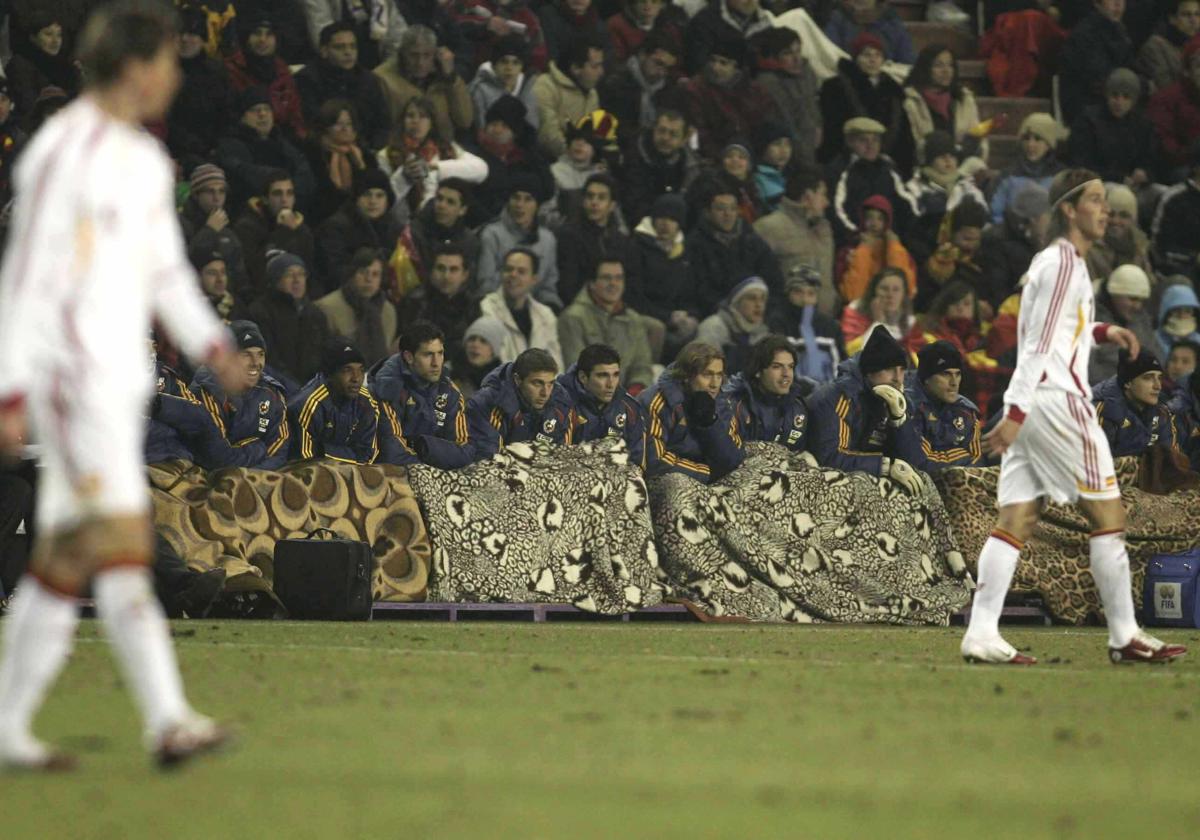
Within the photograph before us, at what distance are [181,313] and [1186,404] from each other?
13.5 meters

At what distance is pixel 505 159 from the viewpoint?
19.5 m

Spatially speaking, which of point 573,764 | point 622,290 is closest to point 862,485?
point 622,290

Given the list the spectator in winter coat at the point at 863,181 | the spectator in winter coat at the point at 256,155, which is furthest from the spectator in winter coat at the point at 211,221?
the spectator in winter coat at the point at 863,181

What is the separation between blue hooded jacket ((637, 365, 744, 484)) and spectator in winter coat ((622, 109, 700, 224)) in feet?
14.1

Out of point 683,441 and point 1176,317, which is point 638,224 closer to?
point 683,441

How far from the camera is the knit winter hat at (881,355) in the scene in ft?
55.0

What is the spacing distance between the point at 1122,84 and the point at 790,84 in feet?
12.8

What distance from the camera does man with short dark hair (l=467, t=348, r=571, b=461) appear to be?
Answer: 51.6ft

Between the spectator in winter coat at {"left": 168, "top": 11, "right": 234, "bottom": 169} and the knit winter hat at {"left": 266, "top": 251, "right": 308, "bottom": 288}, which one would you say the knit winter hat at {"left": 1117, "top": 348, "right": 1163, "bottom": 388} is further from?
the spectator in winter coat at {"left": 168, "top": 11, "right": 234, "bottom": 169}

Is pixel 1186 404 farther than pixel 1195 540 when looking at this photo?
Yes

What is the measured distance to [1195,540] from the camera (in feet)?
54.3

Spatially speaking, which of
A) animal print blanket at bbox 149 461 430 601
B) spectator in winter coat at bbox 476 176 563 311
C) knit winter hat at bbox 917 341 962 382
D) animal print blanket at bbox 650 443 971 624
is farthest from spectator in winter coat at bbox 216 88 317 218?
knit winter hat at bbox 917 341 962 382

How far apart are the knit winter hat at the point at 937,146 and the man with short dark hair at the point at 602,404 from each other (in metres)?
7.13

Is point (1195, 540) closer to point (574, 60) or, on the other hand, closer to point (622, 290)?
point (622, 290)
